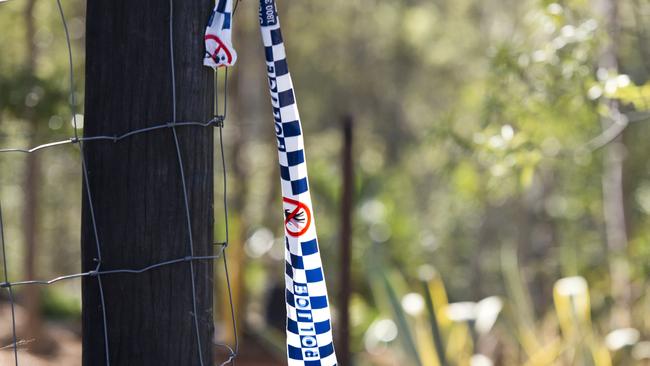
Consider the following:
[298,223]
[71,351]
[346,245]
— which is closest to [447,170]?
[346,245]

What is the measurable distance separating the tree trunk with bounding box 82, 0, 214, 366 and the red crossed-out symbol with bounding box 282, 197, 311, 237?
0.91 ft

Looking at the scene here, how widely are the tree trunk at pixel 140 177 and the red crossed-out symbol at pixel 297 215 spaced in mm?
276

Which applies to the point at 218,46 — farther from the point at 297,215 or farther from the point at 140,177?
the point at 297,215

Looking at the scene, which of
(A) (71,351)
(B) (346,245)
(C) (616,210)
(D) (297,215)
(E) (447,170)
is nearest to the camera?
(D) (297,215)

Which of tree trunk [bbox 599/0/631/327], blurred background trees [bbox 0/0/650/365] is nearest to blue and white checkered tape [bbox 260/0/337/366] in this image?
blurred background trees [bbox 0/0/650/365]

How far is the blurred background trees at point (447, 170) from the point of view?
5.59 metres

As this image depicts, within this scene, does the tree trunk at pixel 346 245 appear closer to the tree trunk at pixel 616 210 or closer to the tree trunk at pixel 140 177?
the tree trunk at pixel 616 210

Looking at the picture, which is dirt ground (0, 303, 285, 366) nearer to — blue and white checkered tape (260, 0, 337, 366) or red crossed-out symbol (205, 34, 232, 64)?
blue and white checkered tape (260, 0, 337, 366)

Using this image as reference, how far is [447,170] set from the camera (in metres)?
6.96

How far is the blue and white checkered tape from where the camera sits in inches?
91.7

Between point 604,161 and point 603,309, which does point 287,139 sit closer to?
point 603,309

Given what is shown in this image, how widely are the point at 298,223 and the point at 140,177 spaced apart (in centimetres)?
46

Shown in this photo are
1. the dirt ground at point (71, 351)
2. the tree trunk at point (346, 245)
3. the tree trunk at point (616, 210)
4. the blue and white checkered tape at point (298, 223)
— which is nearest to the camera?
the blue and white checkered tape at point (298, 223)

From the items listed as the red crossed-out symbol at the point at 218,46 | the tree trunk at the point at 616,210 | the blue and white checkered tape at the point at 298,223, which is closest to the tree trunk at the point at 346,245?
the tree trunk at the point at 616,210
